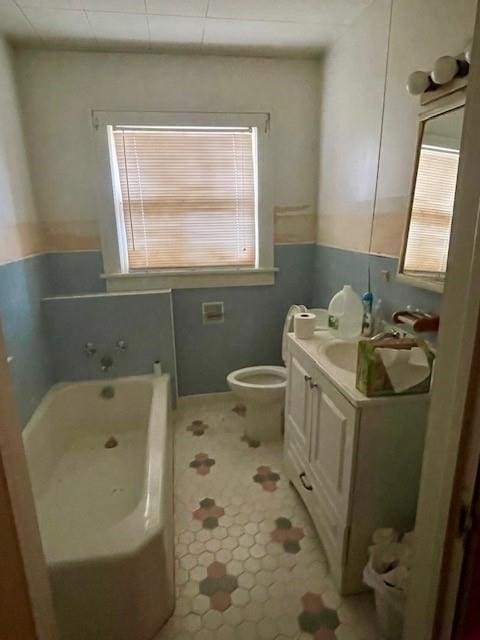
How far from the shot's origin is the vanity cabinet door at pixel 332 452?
1.25 m

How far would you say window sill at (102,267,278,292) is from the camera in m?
2.48

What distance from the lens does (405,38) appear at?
149 cm

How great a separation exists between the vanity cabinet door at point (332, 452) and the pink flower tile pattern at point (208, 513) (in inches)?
20.8

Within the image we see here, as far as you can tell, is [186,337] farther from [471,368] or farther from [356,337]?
[471,368]

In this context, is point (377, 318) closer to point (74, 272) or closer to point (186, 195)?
point (186, 195)

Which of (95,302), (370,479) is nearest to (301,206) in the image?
(95,302)

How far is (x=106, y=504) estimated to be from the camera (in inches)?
69.9

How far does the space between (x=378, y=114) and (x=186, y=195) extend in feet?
4.15

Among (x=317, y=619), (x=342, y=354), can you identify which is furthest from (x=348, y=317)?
(x=317, y=619)

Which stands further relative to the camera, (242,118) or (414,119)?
(242,118)

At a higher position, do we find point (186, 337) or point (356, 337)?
point (356, 337)

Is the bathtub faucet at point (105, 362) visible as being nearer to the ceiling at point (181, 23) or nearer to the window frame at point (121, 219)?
the window frame at point (121, 219)

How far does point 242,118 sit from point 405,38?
109cm

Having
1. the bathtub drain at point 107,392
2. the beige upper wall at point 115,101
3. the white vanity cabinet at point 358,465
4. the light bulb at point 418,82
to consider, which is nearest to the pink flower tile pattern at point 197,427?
the bathtub drain at point 107,392
